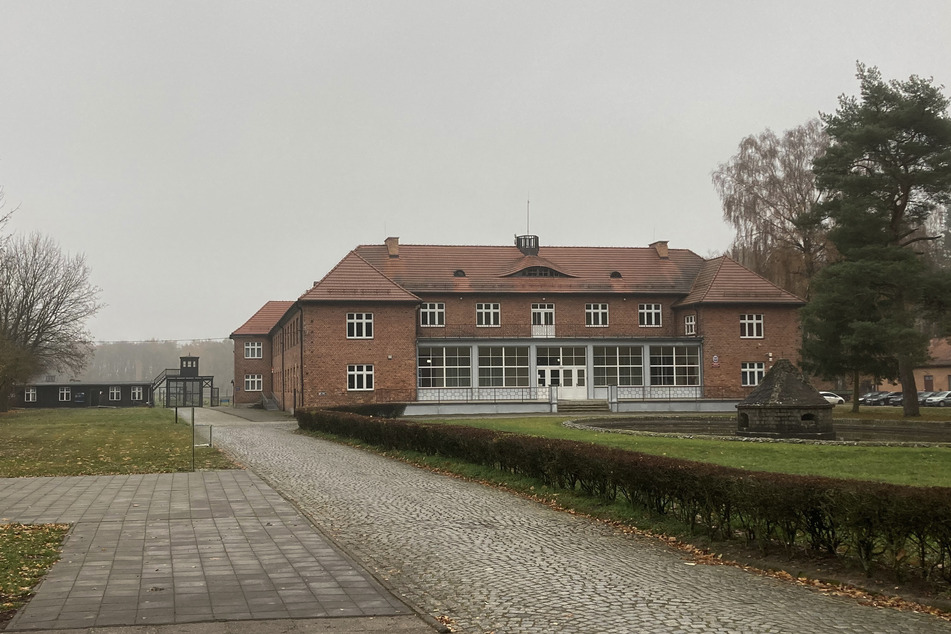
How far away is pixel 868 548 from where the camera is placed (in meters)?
8.12

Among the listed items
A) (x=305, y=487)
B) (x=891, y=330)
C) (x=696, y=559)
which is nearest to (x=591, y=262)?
(x=891, y=330)

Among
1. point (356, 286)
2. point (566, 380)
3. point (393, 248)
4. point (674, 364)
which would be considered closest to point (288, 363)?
point (393, 248)

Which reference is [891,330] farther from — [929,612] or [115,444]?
[929,612]

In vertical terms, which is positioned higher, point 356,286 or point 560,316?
point 356,286

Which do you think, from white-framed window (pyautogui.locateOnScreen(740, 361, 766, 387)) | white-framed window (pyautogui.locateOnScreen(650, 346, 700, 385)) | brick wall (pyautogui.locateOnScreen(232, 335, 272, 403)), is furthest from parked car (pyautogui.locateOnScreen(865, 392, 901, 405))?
brick wall (pyautogui.locateOnScreen(232, 335, 272, 403))

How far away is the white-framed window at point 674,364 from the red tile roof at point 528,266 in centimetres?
383

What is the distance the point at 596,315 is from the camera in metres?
52.5

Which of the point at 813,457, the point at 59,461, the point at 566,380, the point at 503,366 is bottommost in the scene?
the point at 813,457

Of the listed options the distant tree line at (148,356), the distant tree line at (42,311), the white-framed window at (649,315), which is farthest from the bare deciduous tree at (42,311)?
the distant tree line at (148,356)

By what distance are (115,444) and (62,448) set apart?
1827mm

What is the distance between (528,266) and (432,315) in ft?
20.8

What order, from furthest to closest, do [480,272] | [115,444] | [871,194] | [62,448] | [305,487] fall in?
1. [480,272]
2. [871,194]
3. [115,444]
4. [62,448]
5. [305,487]

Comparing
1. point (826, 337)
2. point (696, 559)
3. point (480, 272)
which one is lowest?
point (696, 559)

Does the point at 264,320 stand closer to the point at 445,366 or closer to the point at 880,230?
the point at 445,366
